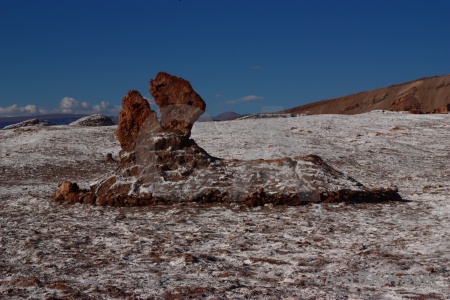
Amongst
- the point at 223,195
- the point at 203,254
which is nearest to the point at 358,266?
the point at 203,254

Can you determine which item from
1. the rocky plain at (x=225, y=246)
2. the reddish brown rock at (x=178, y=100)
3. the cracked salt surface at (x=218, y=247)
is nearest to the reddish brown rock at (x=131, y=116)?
the reddish brown rock at (x=178, y=100)

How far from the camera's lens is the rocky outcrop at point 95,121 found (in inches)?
1938

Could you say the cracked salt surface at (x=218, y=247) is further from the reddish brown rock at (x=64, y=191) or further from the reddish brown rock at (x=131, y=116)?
the reddish brown rock at (x=131, y=116)

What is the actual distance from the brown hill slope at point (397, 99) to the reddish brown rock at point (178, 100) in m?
79.5

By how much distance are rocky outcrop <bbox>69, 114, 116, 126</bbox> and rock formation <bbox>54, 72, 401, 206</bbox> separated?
3446 cm

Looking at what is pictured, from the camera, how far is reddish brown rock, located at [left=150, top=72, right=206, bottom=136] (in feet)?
51.4

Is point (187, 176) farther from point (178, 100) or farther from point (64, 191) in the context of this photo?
point (64, 191)

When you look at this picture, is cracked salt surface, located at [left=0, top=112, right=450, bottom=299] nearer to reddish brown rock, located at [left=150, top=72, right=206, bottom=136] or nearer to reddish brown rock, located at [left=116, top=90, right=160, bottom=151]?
reddish brown rock, located at [left=116, top=90, right=160, bottom=151]

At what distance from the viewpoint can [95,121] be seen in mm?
50312

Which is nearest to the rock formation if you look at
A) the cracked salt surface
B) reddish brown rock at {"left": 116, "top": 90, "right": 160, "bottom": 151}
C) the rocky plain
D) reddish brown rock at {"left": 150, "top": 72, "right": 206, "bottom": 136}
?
reddish brown rock at {"left": 150, "top": 72, "right": 206, "bottom": 136}

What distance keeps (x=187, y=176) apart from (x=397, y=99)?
90.2 metres

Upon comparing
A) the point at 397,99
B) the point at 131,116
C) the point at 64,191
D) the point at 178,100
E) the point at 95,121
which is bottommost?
the point at 64,191

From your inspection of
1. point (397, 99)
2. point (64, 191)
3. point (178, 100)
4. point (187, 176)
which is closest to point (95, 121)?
point (178, 100)

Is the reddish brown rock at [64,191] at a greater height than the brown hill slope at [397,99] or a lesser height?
lesser
